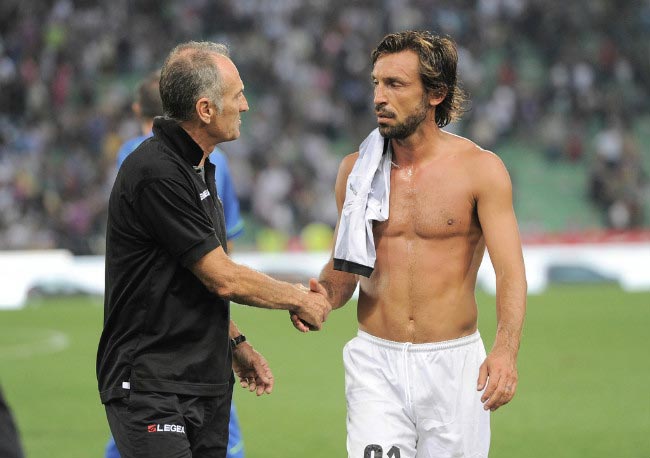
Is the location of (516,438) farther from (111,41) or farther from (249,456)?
(111,41)

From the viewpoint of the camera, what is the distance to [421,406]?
487 centimetres

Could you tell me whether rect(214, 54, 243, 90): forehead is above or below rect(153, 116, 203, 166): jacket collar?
above

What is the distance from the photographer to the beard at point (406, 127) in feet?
16.4

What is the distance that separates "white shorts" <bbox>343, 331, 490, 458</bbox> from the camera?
4.84 meters

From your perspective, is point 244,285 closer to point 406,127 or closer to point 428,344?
point 428,344

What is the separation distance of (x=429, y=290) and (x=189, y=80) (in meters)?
1.40

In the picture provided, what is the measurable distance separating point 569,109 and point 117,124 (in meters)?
9.52

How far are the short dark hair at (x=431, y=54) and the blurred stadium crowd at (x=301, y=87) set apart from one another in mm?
16134

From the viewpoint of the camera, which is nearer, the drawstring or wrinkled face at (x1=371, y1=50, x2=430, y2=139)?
the drawstring

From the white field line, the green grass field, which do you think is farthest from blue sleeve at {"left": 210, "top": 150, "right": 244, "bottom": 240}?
the white field line

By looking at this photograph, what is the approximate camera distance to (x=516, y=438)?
9070 millimetres

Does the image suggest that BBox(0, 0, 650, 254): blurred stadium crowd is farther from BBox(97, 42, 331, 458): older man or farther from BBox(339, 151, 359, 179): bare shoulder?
BBox(97, 42, 331, 458): older man

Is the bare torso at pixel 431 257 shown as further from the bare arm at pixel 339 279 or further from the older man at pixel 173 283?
the older man at pixel 173 283

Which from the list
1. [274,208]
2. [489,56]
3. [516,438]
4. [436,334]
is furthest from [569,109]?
[436,334]
